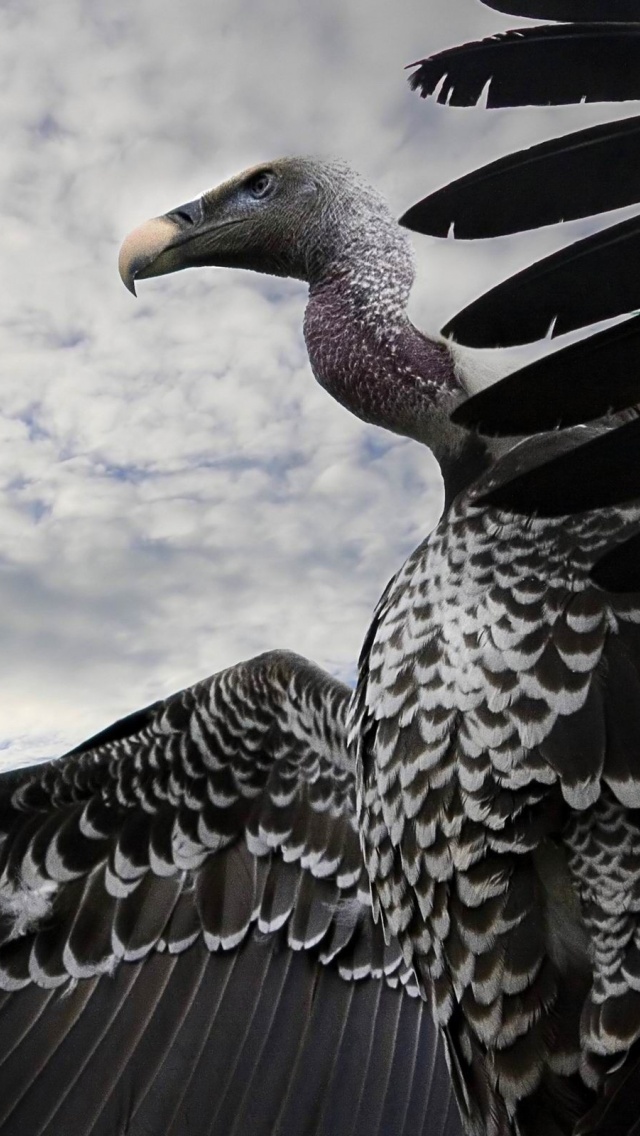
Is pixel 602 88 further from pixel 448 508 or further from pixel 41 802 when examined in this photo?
pixel 41 802

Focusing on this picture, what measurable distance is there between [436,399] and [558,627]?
831mm

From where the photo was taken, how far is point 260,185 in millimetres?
4027

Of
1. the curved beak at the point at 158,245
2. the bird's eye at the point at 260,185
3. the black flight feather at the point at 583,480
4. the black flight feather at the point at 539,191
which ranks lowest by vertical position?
the black flight feather at the point at 583,480

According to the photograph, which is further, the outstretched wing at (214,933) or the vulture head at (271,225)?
the vulture head at (271,225)

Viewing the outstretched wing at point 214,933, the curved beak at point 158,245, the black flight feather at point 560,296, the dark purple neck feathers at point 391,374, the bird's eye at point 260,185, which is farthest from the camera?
the bird's eye at point 260,185

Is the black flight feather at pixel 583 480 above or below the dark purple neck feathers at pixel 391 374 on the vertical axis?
below

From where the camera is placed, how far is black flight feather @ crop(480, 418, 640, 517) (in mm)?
1535

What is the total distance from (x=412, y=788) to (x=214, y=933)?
152 centimetres

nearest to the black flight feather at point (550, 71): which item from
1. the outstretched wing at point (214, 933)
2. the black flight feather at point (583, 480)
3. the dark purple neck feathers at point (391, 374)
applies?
the black flight feather at point (583, 480)

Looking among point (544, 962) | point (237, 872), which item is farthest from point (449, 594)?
point (237, 872)

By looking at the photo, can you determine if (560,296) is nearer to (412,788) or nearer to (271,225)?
(412,788)

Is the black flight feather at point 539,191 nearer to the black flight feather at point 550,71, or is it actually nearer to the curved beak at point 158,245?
the black flight feather at point 550,71

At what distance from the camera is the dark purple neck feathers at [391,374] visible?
2807 millimetres

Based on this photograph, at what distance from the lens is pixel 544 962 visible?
2297 millimetres
